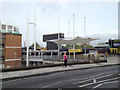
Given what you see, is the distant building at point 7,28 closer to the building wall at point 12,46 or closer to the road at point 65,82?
the building wall at point 12,46

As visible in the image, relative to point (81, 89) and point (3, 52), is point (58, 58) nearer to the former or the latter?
point (81, 89)

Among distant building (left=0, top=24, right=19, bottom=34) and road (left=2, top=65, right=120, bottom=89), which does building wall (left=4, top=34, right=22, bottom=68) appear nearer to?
road (left=2, top=65, right=120, bottom=89)

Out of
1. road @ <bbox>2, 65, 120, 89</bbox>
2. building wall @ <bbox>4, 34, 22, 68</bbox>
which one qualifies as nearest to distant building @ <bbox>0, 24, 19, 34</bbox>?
building wall @ <bbox>4, 34, 22, 68</bbox>

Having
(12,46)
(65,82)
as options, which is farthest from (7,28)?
(65,82)

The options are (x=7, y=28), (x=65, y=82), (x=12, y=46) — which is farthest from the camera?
(x=7, y=28)

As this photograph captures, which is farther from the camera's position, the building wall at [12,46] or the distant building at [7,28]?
the distant building at [7,28]

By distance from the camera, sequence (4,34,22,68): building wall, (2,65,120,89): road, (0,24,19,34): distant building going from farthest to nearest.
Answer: (0,24,19,34): distant building, (4,34,22,68): building wall, (2,65,120,89): road

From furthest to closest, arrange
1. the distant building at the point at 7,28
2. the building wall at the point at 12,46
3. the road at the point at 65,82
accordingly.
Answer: the distant building at the point at 7,28 → the building wall at the point at 12,46 → the road at the point at 65,82

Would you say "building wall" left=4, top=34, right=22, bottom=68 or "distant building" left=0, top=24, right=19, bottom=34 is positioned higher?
"distant building" left=0, top=24, right=19, bottom=34

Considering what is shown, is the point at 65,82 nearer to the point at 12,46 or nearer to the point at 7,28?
the point at 12,46

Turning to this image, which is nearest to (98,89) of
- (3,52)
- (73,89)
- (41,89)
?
(73,89)

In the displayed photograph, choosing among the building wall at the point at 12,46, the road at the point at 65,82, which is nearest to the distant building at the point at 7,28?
the building wall at the point at 12,46

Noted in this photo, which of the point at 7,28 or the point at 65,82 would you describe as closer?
the point at 65,82

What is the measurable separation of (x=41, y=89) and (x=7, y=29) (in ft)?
343
